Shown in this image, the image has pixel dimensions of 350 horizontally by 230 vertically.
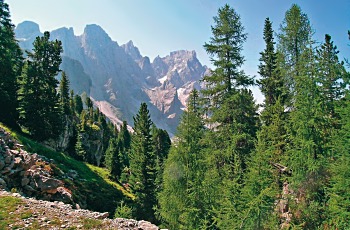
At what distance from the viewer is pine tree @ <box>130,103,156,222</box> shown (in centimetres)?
3272

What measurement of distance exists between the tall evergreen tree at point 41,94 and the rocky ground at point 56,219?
21740 millimetres

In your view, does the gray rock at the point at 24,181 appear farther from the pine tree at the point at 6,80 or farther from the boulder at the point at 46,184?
the pine tree at the point at 6,80

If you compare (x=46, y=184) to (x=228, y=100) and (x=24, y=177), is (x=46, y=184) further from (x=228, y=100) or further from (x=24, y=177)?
(x=228, y=100)

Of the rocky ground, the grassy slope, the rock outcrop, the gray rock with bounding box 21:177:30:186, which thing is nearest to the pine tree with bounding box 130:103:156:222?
the grassy slope

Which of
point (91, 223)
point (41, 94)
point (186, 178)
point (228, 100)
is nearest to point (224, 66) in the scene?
point (228, 100)

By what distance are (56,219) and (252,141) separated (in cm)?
1460

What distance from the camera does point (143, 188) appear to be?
110ft

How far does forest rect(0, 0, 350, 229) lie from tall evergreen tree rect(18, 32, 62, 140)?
0.55 feet

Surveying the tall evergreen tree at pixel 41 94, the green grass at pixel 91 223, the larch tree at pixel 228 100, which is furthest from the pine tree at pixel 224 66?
the tall evergreen tree at pixel 41 94

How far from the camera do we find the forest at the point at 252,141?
16062 mm

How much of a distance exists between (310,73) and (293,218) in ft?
31.7

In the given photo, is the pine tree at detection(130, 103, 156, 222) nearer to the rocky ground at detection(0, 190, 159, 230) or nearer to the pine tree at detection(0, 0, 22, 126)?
the pine tree at detection(0, 0, 22, 126)

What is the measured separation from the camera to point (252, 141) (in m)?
21.0

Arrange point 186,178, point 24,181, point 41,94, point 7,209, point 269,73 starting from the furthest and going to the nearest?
point 41,94
point 269,73
point 186,178
point 24,181
point 7,209
